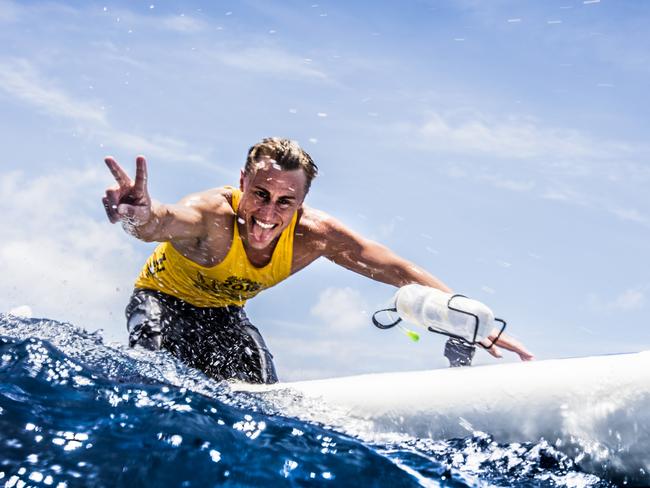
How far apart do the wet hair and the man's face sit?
31mm

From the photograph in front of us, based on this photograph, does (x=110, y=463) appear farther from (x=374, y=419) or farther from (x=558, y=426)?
(x=558, y=426)

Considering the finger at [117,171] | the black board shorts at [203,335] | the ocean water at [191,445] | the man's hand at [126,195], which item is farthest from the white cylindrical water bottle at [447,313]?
the finger at [117,171]

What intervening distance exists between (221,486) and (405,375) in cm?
138

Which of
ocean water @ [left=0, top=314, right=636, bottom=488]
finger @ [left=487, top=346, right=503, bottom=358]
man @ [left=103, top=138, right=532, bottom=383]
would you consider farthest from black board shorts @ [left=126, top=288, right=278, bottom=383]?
finger @ [left=487, top=346, right=503, bottom=358]

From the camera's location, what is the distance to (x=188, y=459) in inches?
87.0

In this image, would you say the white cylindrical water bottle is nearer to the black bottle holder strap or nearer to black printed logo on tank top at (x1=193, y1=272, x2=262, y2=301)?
the black bottle holder strap

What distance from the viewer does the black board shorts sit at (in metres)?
4.31

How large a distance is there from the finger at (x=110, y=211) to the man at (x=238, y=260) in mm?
344

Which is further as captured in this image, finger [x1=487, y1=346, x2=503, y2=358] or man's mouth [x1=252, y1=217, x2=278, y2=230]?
man's mouth [x1=252, y1=217, x2=278, y2=230]

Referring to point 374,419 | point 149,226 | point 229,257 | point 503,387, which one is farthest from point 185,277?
point 503,387

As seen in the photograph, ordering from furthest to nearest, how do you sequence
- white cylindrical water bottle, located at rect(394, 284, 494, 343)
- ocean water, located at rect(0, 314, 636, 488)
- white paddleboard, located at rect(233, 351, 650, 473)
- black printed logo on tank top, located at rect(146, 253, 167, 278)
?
black printed logo on tank top, located at rect(146, 253, 167, 278)
white cylindrical water bottle, located at rect(394, 284, 494, 343)
white paddleboard, located at rect(233, 351, 650, 473)
ocean water, located at rect(0, 314, 636, 488)

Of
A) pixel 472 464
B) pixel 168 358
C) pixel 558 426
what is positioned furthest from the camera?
pixel 168 358

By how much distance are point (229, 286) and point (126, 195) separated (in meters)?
1.25

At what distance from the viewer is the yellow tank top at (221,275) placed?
419 centimetres
